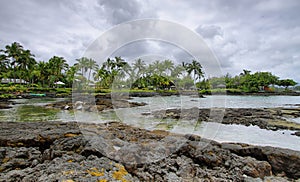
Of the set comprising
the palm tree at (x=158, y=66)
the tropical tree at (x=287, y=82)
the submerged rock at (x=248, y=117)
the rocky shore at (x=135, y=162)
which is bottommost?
the submerged rock at (x=248, y=117)

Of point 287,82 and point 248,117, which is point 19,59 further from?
point 287,82

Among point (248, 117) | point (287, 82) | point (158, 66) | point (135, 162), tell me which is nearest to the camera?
point (135, 162)

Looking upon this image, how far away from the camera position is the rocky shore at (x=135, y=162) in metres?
3.48

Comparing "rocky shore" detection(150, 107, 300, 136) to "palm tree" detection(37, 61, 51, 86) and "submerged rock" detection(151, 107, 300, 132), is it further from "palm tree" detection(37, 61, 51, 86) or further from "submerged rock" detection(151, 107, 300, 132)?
"palm tree" detection(37, 61, 51, 86)

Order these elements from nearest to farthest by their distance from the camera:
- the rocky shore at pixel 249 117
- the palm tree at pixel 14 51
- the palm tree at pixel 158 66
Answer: the palm tree at pixel 158 66 < the rocky shore at pixel 249 117 < the palm tree at pixel 14 51

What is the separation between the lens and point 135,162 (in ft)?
13.2

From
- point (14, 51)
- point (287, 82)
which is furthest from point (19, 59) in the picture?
point (287, 82)

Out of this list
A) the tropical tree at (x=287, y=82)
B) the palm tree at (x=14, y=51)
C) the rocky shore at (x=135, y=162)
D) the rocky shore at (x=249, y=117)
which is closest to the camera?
the rocky shore at (x=135, y=162)

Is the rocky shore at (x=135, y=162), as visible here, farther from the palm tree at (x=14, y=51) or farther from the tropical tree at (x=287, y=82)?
the tropical tree at (x=287, y=82)

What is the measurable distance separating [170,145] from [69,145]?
2763 mm

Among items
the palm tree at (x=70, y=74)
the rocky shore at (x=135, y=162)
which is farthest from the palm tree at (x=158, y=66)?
the palm tree at (x=70, y=74)

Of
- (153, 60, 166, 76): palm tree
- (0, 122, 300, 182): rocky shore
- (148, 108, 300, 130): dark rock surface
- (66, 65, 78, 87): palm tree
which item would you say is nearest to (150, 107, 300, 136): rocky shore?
(148, 108, 300, 130): dark rock surface

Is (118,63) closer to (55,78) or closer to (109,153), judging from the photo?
(55,78)

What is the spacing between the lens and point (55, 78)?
49.9 metres
